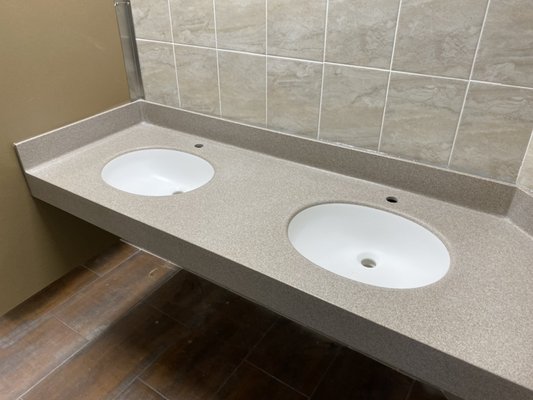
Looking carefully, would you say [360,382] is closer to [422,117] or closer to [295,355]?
[295,355]

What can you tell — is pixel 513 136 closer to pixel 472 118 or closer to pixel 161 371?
pixel 472 118

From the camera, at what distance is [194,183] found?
159 cm

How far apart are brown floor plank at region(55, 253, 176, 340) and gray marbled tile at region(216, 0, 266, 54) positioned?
1184 mm

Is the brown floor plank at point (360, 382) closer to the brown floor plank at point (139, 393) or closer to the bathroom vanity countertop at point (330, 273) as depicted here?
the brown floor plank at point (139, 393)

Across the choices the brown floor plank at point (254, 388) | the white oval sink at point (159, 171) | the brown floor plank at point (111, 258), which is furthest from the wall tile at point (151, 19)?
the brown floor plank at point (254, 388)

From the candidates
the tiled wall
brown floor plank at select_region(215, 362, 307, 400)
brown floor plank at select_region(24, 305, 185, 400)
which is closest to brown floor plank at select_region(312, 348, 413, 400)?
brown floor plank at select_region(215, 362, 307, 400)

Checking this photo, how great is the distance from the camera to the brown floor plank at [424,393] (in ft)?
4.82

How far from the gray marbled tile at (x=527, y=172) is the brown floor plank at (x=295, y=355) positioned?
96cm

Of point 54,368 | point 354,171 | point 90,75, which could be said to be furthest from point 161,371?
point 90,75

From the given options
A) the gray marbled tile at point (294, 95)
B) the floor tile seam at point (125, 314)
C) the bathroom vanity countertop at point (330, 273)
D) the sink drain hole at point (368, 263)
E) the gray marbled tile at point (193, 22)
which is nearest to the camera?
the bathroom vanity countertop at point (330, 273)

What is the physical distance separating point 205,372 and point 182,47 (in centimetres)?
128

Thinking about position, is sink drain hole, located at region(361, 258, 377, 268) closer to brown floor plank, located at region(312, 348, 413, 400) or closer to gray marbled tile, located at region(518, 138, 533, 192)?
gray marbled tile, located at region(518, 138, 533, 192)

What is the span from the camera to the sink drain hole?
3.97 ft

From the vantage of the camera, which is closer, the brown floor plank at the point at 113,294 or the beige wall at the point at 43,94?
the beige wall at the point at 43,94
